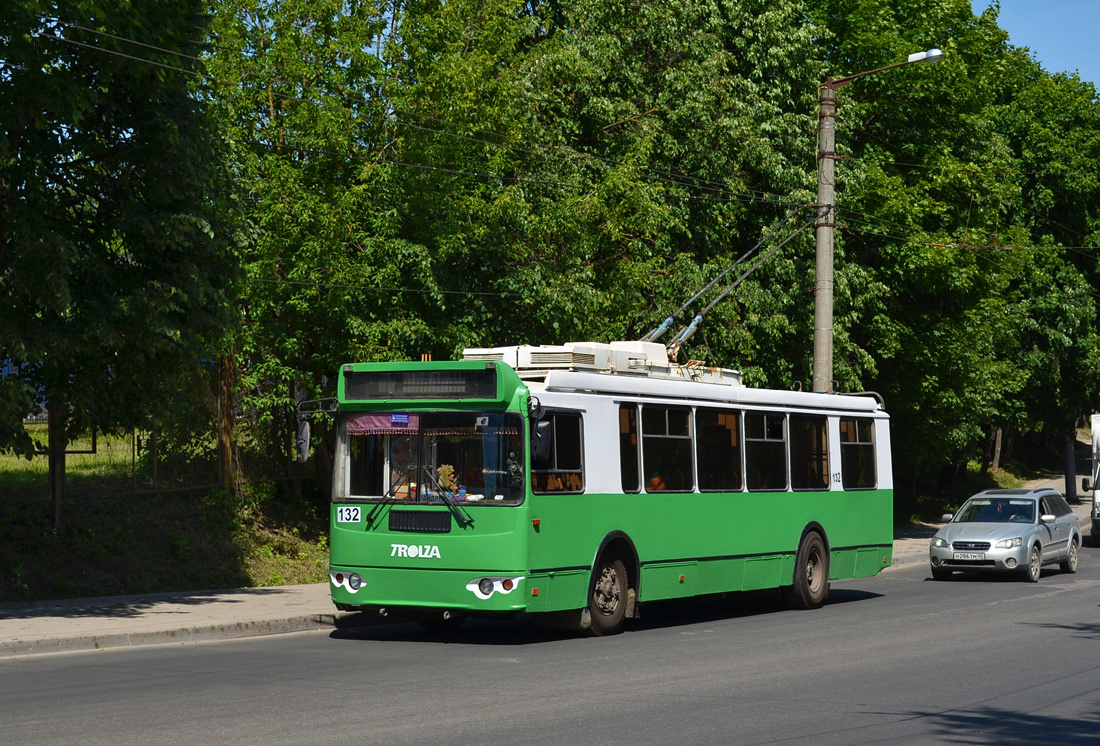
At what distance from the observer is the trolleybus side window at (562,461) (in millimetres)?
13805

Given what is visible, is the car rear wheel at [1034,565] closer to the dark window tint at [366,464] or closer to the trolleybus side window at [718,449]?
the trolleybus side window at [718,449]

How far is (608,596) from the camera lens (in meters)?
14.9

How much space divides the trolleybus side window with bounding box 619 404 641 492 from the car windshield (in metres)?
11.4

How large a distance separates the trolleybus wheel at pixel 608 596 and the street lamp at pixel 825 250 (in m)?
9.66

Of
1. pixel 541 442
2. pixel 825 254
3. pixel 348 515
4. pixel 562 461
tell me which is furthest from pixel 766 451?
pixel 825 254

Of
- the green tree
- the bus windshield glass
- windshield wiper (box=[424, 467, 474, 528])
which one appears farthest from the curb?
windshield wiper (box=[424, 467, 474, 528])

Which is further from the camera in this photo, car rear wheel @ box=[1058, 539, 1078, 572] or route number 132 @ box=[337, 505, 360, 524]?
car rear wheel @ box=[1058, 539, 1078, 572]

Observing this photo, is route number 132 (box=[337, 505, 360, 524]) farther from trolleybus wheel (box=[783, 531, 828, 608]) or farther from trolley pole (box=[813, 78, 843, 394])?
trolley pole (box=[813, 78, 843, 394])

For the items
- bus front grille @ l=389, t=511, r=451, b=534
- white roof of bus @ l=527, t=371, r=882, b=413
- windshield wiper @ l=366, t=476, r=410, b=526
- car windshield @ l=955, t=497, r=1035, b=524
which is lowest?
car windshield @ l=955, t=497, r=1035, b=524

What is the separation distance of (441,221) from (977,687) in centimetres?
1339

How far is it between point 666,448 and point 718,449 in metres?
1.19

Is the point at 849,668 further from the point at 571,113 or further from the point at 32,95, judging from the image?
the point at 571,113

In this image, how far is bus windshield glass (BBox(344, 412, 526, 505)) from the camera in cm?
1366

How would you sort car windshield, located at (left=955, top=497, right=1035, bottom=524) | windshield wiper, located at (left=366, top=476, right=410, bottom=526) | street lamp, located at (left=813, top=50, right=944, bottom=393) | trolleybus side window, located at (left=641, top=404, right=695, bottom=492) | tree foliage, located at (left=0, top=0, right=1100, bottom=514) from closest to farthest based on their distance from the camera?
windshield wiper, located at (left=366, top=476, right=410, bottom=526), trolleybus side window, located at (left=641, top=404, right=695, bottom=492), tree foliage, located at (left=0, top=0, right=1100, bottom=514), street lamp, located at (left=813, top=50, right=944, bottom=393), car windshield, located at (left=955, top=497, right=1035, bottom=524)
